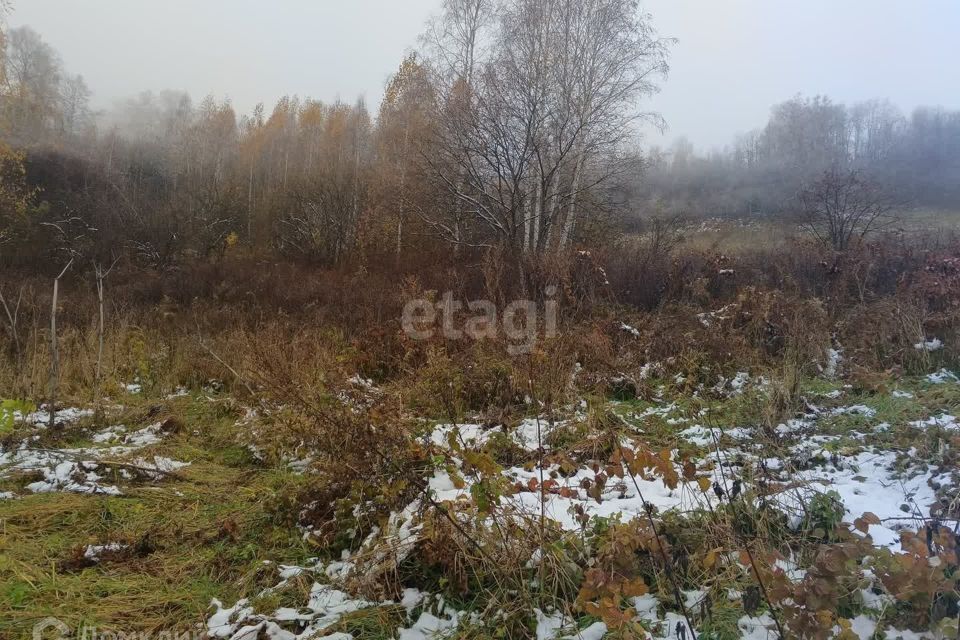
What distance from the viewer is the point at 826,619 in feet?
4.34

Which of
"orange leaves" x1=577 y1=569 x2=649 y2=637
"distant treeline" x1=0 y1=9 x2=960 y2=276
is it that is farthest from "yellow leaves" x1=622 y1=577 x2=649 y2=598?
Answer: "distant treeline" x1=0 y1=9 x2=960 y2=276

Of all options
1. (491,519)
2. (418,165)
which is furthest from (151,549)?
(418,165)

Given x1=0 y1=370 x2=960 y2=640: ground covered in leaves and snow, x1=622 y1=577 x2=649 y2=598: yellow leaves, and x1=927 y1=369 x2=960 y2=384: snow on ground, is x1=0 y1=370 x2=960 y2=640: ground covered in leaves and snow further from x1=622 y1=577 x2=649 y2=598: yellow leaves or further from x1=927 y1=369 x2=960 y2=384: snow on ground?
x1=927 y1=369 x2=960 y2=384: snow on ground

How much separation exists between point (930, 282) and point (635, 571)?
6.17 m

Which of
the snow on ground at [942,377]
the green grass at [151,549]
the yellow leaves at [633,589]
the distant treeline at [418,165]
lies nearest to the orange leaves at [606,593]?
the yellow leaves at [633,589]

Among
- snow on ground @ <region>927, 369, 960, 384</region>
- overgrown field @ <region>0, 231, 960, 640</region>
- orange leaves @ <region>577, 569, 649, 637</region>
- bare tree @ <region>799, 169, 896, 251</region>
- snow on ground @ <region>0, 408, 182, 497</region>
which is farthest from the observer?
bare tree @ <region>799, 169, 896, 251</region>

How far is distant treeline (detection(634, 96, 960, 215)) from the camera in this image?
1073 inches

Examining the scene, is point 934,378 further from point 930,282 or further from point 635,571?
point 635,571

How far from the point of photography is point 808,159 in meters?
33.8

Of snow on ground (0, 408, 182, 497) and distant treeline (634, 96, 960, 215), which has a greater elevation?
distant treeline (634, 96, 960, 215)

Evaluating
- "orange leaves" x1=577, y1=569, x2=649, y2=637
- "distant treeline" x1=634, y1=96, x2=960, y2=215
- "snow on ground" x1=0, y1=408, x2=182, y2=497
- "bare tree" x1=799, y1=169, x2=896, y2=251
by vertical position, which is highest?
"distant treeline" x1=634, y1=96, x2=960, y2=215

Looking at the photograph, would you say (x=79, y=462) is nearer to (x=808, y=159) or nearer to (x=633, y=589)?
(x=633, y=589)

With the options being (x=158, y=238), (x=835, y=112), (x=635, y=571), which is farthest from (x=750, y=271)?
(x=835, y=112)

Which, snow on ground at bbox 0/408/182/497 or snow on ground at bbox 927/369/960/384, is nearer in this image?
snow on ground at bbox 0/408/182/497
